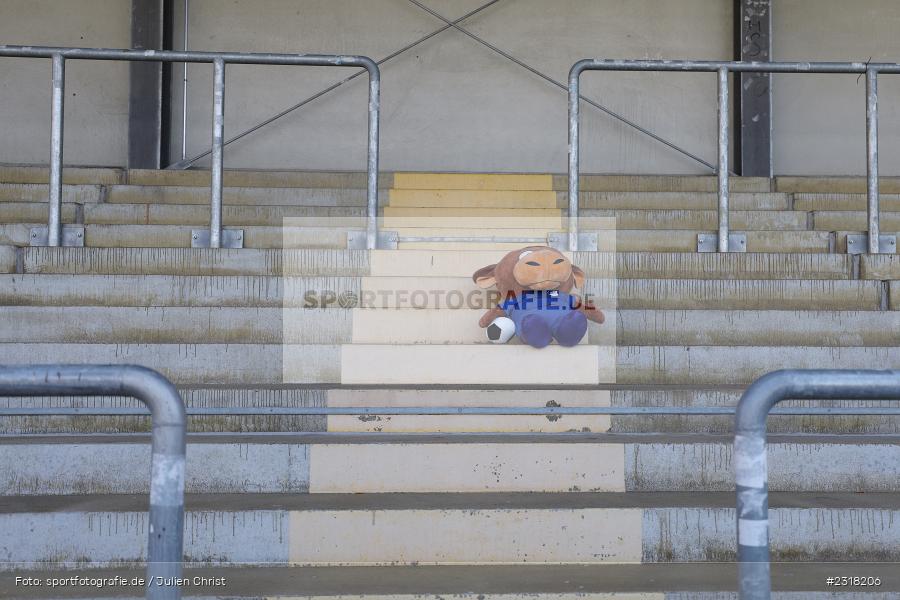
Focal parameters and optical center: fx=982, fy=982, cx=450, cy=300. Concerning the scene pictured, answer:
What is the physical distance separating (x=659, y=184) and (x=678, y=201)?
0.45m

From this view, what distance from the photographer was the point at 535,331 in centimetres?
322

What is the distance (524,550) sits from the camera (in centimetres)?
243

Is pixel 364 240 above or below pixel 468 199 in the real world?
below

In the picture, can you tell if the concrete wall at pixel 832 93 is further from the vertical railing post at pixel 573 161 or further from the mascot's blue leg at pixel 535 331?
the mascot's blue leg at pixel 535 331

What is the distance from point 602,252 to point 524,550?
1.71 metres

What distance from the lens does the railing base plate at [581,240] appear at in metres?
4.04

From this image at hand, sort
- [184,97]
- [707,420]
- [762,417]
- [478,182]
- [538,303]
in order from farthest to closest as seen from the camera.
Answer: [184,97]
[478,182]
[538,303]
[707,420]
[762,417]

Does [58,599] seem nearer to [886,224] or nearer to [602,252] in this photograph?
[602,252]

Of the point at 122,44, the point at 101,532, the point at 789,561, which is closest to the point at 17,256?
the point at 101,532

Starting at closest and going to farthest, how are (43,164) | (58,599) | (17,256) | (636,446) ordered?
(58,599), (636,446), (17,256), (43,164)

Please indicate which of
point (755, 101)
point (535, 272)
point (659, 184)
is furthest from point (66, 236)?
point (755, 101)

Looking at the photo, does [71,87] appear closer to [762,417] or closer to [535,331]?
[535,331]

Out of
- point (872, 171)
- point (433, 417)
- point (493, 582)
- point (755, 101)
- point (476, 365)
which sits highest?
point (755, 101)

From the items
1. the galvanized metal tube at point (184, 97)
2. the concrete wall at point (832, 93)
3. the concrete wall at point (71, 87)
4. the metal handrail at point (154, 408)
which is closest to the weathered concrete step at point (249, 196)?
the galvanized metal tube at point (184, 97)
